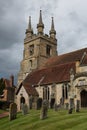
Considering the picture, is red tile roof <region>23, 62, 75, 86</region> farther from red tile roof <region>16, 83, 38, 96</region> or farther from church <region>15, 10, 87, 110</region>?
red tile roof <region>16, 83, 38, 96</region>

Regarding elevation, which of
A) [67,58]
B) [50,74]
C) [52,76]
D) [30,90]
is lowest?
[30,90]

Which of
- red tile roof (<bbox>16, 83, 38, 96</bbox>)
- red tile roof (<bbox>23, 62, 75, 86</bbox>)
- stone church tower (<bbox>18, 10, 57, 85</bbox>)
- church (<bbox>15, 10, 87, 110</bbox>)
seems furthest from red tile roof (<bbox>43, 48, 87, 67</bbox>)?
red tile roof (<bbox>16, 83, 38, 96</bbox>)

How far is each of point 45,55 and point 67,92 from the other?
23023 mm

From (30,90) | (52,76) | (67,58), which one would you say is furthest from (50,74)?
(67,58)

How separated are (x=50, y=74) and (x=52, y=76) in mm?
1390

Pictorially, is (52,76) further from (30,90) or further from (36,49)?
(36,49)

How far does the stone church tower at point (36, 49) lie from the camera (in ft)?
205

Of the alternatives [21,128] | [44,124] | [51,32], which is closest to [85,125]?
[44,124]

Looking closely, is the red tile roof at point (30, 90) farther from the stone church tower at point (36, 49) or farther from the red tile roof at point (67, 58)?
the stone church tower at point (36, 49)

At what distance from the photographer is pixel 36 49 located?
6347 cm

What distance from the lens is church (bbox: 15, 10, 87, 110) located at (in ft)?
128

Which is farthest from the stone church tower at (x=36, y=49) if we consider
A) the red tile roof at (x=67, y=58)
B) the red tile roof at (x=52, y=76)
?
the red tile roof at (x=52, y=76)

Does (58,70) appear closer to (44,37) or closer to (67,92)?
(67,92)

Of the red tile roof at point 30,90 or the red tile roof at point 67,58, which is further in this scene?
the red tile roof at point 67,58
